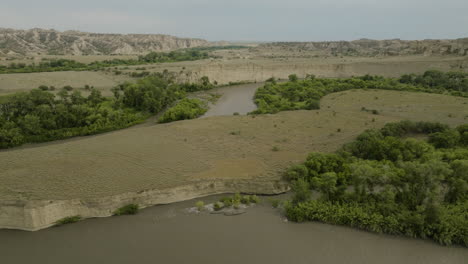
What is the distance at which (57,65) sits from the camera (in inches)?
1966

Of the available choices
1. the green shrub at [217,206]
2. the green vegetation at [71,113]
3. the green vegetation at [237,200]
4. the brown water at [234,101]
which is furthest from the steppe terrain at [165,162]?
the brown water at [234,101]

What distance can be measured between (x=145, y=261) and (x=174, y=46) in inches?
4956

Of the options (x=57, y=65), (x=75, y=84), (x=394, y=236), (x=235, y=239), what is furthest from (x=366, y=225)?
(x=57, y=65)

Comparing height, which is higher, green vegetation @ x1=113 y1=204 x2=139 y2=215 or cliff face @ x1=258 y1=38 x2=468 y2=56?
cliff face @ x1=258 y1=38 x2=468 y2=56

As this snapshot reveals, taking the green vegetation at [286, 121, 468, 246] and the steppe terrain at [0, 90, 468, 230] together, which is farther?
the steppe terrain at [0, 90, 468, 230]

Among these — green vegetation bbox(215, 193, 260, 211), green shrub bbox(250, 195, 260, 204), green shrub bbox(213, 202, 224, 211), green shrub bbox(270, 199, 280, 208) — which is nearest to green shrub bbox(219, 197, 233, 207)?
green vegetation bbox(215, 193, 260, 211)

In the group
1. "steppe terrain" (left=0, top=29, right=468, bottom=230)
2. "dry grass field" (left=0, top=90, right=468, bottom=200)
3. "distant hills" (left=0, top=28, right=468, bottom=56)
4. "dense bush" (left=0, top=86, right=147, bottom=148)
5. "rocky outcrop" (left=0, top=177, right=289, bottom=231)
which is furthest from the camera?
"distant hills" (left=0, top=28, right=468, bottom=56)

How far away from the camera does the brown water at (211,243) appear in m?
10.2

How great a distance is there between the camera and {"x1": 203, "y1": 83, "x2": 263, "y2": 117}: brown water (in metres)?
31.2

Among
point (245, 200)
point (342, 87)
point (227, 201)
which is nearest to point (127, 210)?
point (227, 201)

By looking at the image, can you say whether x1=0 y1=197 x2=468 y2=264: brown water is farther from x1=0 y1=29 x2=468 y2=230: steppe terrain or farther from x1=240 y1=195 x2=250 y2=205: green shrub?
x1=0 y1=29 x2=468 y2=230: steppe terrain

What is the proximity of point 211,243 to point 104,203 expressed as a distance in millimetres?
5127

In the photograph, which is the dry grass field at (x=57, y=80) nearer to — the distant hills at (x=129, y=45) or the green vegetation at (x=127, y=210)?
the green vegetation at (x=127, y=210)

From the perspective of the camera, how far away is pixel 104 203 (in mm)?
12281
